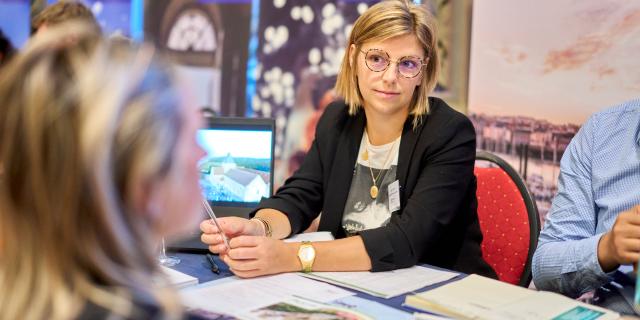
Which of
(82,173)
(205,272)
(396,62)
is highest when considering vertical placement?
(396,62)

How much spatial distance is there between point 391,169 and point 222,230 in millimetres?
578

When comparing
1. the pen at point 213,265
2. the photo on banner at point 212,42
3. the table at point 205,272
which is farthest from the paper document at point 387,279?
the photo on banner at point 212,42

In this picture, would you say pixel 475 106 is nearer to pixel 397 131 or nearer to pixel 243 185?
pixel 397 131

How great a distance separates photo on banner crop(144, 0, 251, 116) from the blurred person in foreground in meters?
3.19

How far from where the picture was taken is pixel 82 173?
68 centimetres

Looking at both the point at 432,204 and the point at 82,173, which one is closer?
the point at 82,173

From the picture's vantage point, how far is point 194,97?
2.61ft

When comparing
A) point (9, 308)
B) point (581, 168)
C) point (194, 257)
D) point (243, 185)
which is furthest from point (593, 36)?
point (9, 308)

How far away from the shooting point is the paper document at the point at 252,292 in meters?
1.27

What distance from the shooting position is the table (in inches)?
52.3

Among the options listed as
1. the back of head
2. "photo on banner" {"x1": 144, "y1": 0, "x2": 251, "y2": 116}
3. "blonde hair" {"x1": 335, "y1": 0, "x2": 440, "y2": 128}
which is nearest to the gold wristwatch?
"blonde hair" {"x1": 335, "y1": 0, "x2": 440, "y2": 128}

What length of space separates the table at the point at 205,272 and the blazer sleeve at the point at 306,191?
0.94 feet

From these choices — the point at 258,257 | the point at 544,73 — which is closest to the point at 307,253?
the point at 258,257

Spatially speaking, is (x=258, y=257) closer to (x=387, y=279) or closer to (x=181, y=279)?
(x=181, y=279)
